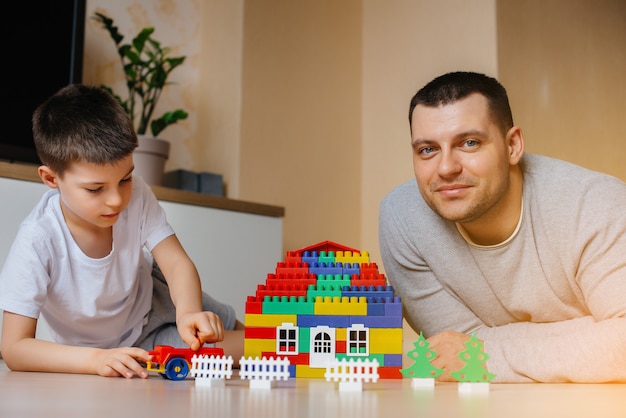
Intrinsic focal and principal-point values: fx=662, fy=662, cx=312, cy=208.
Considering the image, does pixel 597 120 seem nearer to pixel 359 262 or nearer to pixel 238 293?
pixel 238 293

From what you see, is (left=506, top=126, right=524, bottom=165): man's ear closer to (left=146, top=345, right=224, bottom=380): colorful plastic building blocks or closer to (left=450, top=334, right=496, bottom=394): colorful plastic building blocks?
(left=450, top=334, right=496, bottom=394): colorful plastic building blocks

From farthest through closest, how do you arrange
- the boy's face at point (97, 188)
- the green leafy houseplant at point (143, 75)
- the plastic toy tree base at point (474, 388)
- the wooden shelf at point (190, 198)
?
the green leafy houseplant at point (143, 75) → the wooden shelf at point (190, 198) → the boy's face at point (97, 188) → the plastic toy tree base at point (474, 388)

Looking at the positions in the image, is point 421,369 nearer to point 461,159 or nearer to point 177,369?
point 177,369

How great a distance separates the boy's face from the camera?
4.05 ft

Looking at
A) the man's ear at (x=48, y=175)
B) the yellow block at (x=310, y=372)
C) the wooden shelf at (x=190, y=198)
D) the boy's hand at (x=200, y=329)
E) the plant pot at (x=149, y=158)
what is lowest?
the yellow block at (x=310, y=372)

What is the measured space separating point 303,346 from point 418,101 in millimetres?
554

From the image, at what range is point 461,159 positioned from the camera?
1263mm

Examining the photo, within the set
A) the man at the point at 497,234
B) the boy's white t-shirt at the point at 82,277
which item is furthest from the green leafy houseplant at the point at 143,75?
the man at the point at 497,234

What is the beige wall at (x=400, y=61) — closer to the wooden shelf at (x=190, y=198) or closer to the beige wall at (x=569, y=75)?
the beige wall at (x=569, y=75)

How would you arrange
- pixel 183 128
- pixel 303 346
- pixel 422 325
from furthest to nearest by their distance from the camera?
pixel 183 128, pixel 422 325, pixel 303 346

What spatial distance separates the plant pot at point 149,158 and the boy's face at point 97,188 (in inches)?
35.6

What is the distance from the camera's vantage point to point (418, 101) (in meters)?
1.31

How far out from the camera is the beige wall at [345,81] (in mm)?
2617

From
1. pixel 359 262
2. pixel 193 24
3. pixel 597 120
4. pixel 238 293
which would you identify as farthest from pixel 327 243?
pixel 597 120
